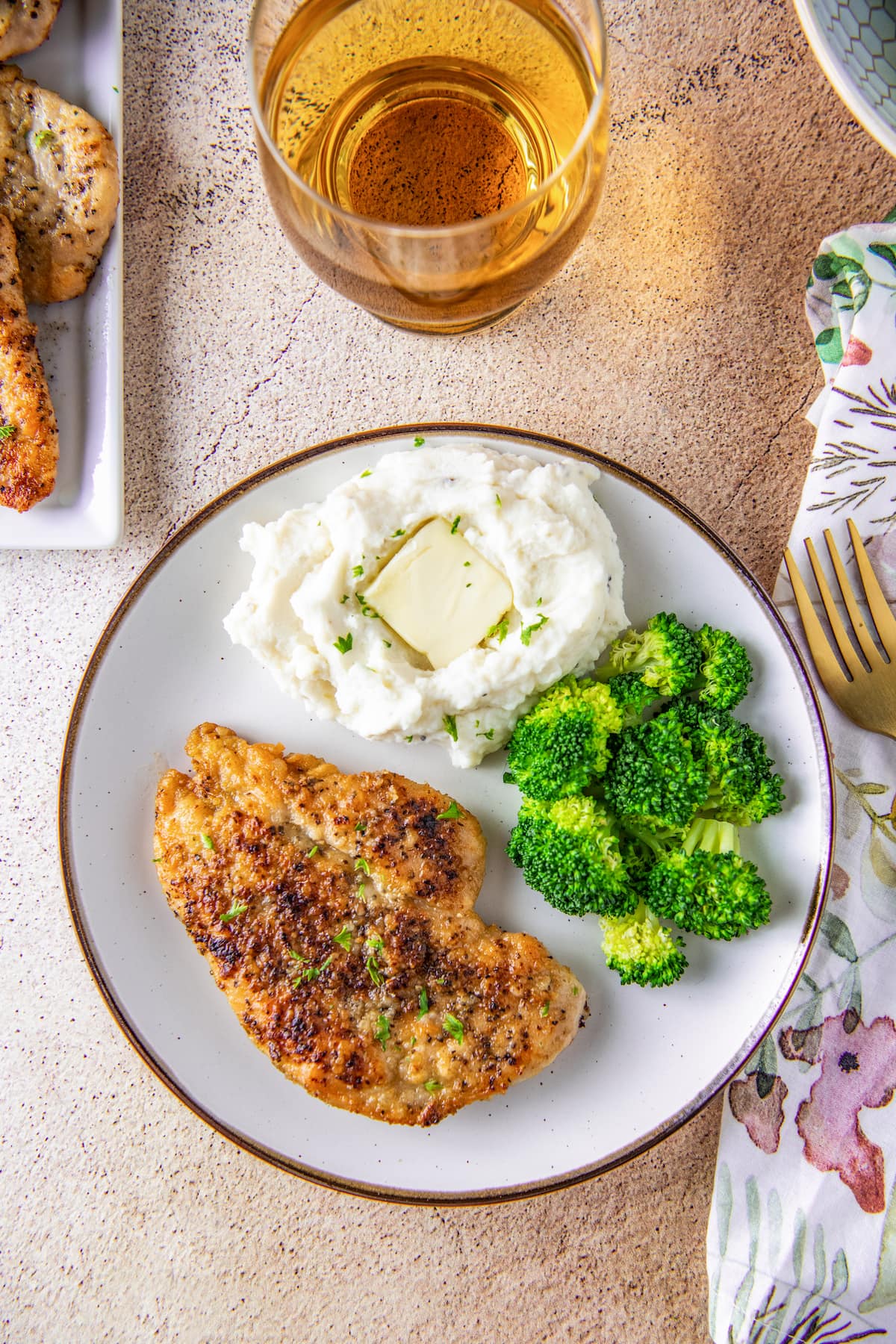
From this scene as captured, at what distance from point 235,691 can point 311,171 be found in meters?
1.68

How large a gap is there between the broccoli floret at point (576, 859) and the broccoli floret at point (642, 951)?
0.08 metres

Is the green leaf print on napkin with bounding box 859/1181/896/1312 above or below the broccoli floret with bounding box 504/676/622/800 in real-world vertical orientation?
below

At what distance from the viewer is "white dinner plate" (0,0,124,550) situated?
139 inches

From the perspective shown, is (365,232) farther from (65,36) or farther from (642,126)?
(65,36)

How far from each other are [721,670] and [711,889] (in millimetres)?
701

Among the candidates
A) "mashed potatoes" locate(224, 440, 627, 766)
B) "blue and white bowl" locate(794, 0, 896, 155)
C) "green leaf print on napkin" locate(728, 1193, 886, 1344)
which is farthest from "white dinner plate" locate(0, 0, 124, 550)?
"green leaf print on napkin" locate(728, 1193, 886, 1344)

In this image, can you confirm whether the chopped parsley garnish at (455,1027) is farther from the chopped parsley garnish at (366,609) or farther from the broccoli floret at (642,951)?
the chopped parsley garnish at (366,609)

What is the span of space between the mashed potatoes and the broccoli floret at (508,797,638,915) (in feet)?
1.14

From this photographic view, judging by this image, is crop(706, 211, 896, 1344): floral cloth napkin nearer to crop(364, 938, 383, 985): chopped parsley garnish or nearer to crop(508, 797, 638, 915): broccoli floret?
crop(508, 797, 638, 915): broccoli floret

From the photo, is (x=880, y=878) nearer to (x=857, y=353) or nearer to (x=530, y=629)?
(x=530, y=629)

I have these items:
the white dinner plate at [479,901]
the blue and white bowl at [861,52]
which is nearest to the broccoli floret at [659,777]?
the white dinner plate at [479,901]

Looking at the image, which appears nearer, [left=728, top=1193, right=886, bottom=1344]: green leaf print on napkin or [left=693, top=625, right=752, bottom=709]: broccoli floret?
[left=693, top=625, right=752, bottom=709]: broccoli floret

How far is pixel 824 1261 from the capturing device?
11.1 ft

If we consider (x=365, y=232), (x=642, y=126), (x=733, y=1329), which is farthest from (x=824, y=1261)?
(x=642, y=126)
